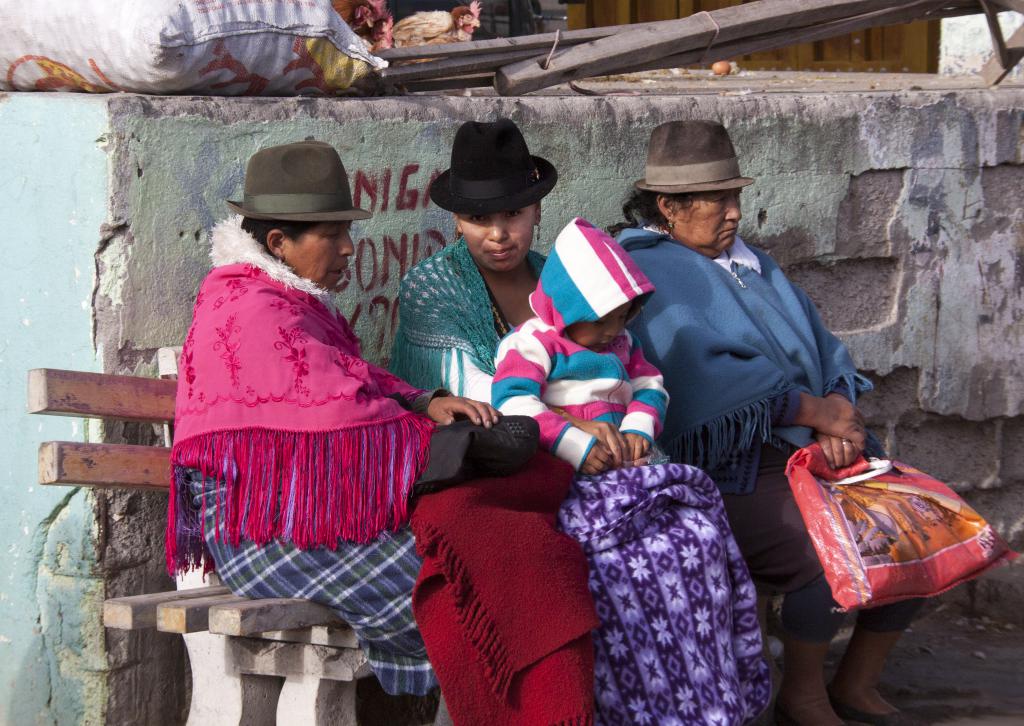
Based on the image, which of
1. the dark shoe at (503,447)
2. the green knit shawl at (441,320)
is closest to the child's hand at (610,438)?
the dark shoe at (503,447)

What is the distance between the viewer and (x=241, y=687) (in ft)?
10.8

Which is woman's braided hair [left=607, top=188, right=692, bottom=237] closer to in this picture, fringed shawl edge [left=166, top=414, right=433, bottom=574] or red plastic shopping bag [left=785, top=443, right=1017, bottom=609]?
red plastic shopping bag [left=785, top=443, right=1017, bottom=609]

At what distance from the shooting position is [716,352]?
395 centimetres

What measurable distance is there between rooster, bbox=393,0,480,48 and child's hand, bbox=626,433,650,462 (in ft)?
6.67

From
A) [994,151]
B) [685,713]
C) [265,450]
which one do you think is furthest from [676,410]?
[994,151]

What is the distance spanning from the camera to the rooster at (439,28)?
4980 millimetres

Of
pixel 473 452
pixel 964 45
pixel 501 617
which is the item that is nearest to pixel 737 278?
pixel 473 452

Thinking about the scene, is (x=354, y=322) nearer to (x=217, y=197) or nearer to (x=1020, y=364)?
(x=217, y=197)

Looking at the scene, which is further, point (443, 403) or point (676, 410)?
point (676, 410)

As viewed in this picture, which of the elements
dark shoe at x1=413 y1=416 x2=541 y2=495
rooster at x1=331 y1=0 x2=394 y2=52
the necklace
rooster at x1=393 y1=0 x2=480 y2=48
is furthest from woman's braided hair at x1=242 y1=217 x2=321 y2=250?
rooster at x1=393 y1=0 x2=480 y2=48

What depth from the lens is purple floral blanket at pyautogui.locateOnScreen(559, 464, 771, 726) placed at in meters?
3.16

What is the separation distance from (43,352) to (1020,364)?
367 cm

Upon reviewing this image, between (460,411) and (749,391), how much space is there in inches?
38.2

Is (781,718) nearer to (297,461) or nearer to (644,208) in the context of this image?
(644,208)
